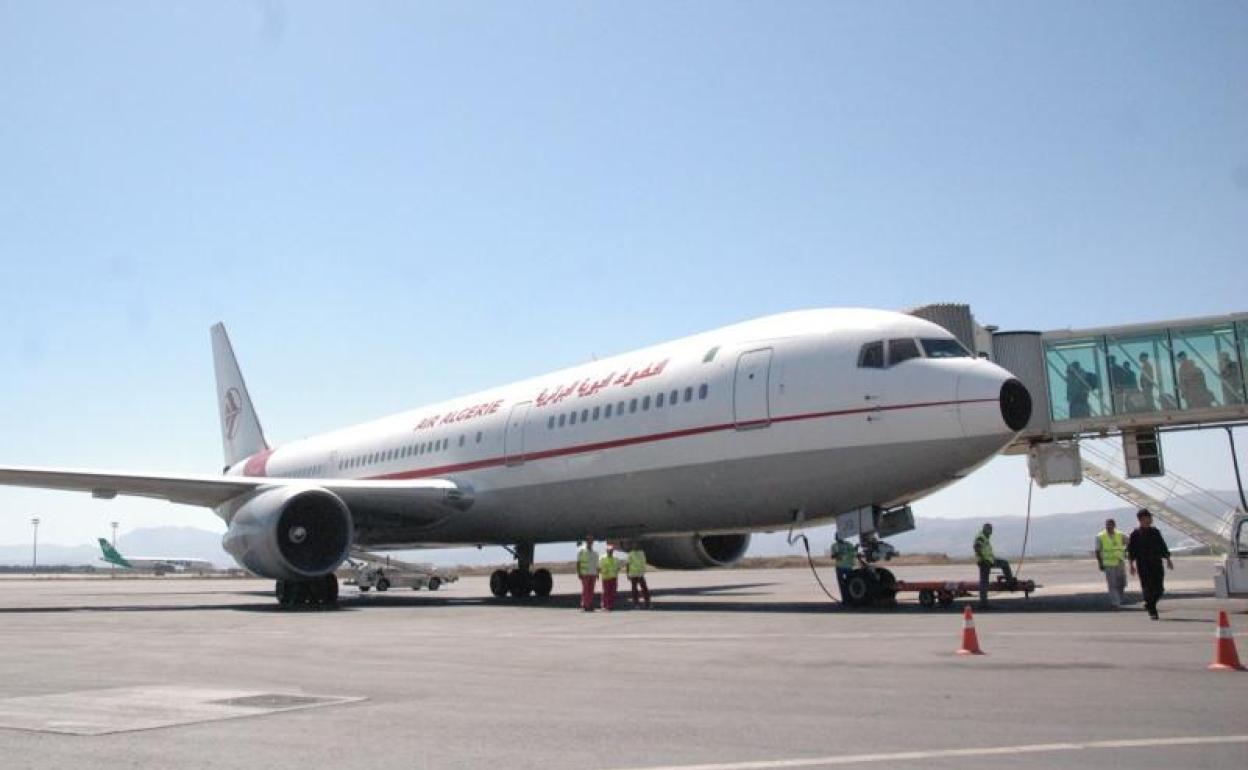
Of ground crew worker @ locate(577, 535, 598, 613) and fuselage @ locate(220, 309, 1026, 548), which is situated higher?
fuselage @ locate(220, 309, 1026, 548)

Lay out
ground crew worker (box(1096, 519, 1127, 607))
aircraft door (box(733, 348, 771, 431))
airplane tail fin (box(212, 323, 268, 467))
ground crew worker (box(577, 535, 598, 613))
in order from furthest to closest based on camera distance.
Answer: airplane tail fin (box(212, 323, 268, 467)) < ground crew worker (box(577, 535, 598, 613)) < aircraft door (box(733, 348, 771, 431)) < ground crew worker (box(1096, 519, 1127, 607))

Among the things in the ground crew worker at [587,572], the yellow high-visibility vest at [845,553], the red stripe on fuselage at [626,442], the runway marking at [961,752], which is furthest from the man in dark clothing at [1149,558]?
the ground crew worker at [587,572]

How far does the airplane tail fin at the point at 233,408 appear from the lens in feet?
124

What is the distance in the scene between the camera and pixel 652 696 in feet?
25.6

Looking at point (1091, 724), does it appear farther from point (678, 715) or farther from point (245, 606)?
point (245, 606)

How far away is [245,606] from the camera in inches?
964

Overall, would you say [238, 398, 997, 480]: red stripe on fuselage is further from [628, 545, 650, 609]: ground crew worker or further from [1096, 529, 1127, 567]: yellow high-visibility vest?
[1096, 529, 1127, 567]: yellow high-visibility vest

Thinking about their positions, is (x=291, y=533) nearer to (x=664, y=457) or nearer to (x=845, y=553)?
(x=664, y=457)

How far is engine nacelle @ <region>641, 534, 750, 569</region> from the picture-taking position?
22.3 metres

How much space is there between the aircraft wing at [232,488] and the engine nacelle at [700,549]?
4.22 meters

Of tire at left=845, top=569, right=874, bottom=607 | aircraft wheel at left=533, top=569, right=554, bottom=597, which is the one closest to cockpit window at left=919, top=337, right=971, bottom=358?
tire at left=845, top=569, right=874, bottom=607

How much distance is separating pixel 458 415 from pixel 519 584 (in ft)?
13.9

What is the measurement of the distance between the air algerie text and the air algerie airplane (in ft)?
0.22

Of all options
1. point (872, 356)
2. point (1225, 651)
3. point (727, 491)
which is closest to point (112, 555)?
point (727, 491)
